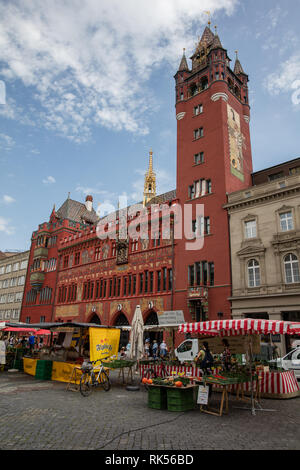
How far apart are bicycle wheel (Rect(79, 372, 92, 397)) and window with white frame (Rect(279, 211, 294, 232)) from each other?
16971 millimetres


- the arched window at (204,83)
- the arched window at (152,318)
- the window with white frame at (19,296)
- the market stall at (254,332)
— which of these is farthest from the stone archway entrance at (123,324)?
the arched window at (204,83)

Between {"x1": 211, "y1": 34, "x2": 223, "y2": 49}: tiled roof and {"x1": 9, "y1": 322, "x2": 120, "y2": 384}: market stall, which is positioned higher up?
{"x1": 211, "y1": 34, "x2": 223, "y2": 49}: tiled roof

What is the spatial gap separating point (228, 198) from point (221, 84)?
12150 millimetres

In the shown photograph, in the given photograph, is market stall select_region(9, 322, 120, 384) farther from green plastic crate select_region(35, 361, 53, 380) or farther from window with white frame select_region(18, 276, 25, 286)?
window with white frame select_region(18, 276, 25, 286)

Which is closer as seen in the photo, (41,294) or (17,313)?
(41,294)

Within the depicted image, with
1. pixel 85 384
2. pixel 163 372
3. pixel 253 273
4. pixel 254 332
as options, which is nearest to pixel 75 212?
pixel 253 273

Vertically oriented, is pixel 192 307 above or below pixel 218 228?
below

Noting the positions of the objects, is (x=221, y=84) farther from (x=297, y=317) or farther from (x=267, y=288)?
(x=297, y=317)

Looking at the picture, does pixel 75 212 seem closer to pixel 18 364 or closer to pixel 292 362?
pixel 18 364

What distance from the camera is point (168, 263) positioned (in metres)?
30.8

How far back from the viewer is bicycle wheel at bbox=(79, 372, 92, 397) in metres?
12.7

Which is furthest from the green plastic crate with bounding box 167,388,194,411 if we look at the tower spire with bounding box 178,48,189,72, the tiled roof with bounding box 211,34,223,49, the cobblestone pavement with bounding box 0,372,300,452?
the tower spire with bounding box 178,48,189,72
